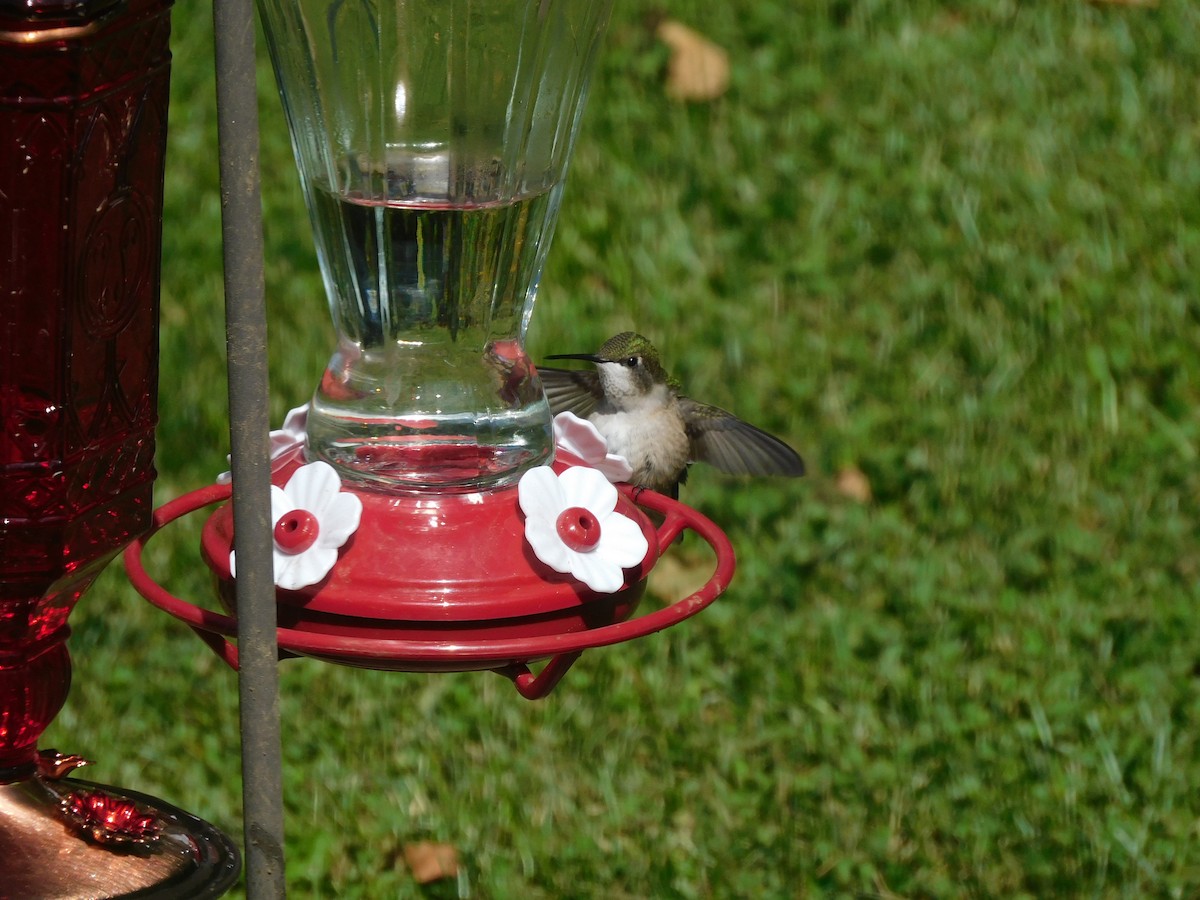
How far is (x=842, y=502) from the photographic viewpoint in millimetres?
4773

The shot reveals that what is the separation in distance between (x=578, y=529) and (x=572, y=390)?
1248 millimetres

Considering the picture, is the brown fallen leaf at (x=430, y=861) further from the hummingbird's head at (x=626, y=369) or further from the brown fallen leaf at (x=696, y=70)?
the brown fallen leaf at (x=696, y=70)

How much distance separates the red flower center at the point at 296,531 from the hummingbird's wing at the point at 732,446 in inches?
55.6

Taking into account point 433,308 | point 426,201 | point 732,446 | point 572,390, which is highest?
point 426,201

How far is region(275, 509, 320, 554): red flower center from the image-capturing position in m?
1.84

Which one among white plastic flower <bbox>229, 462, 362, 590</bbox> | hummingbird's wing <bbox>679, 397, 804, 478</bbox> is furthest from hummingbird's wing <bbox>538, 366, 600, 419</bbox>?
white plastic flower <bbox>229, 462, 362, 590</bbox>

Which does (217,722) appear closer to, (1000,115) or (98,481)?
(98,481)

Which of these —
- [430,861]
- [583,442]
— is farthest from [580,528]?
[430,861]

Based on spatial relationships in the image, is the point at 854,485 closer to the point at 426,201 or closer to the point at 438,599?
the point at 426,201

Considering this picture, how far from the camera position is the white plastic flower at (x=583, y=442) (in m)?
2.27

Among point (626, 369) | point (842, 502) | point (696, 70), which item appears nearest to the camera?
point (626, 369)

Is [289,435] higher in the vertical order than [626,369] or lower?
higher

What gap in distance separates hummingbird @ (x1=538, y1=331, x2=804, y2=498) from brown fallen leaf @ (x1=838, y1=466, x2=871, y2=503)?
155 cm

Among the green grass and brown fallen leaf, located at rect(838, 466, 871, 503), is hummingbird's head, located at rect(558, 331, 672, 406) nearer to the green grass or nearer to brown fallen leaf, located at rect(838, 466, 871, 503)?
the green grass
